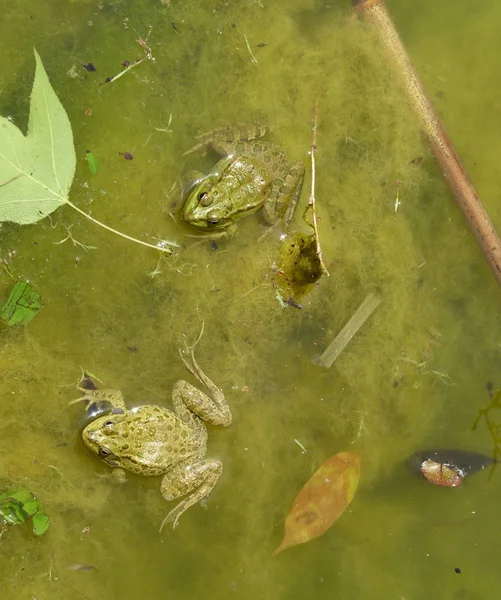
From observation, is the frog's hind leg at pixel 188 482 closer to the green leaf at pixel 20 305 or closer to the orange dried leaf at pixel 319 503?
the orange dried leaf at pixel 319 503

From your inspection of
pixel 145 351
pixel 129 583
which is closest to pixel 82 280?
pixel 145 351

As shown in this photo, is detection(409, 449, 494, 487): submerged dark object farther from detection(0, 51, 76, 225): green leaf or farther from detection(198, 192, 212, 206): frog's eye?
detection(0, 51, 76, 225): green leaf

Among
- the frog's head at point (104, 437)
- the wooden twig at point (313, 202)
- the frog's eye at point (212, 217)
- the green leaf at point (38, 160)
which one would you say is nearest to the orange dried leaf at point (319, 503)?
the frog's head at point (104, 437)

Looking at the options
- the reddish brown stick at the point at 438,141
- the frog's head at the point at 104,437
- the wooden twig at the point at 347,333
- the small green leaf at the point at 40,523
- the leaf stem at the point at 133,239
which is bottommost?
the small green leaf at the point at 40,523

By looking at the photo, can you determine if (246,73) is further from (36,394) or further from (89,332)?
(36,394)

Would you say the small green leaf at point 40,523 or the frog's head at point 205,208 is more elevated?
the frog's head at point 205,208

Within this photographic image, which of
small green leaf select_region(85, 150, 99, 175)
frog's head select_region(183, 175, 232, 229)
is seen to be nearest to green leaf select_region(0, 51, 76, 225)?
small green leaf select_region(85, 150, 99, 175)

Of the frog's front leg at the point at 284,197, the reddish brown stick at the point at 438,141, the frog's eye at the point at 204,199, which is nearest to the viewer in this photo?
the frog's eye at the point at 204,199
